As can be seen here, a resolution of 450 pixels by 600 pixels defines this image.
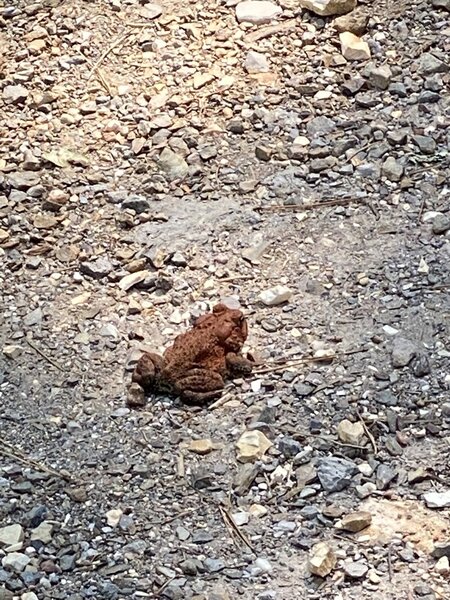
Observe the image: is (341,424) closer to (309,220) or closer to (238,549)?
(238,549)

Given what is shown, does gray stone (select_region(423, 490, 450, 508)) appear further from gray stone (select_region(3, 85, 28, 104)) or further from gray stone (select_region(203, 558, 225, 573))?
gray stone (select_region(3, 85, 28, 104))

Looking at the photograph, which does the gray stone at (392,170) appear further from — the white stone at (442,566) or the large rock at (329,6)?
the white stone at (442,566)

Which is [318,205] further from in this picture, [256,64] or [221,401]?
[221,401]

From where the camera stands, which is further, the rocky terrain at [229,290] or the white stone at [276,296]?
the white stone at [276,296]

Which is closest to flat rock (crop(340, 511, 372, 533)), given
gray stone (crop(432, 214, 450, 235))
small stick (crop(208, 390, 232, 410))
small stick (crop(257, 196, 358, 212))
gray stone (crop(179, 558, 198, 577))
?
gray stone (crop(179, 558, 198, 577))

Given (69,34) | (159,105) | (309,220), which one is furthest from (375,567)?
(69,34)

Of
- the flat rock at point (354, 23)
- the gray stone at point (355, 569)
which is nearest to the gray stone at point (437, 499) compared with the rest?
the gray stone at point (355, 569)

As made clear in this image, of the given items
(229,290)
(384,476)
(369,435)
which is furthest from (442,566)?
(229,290)
